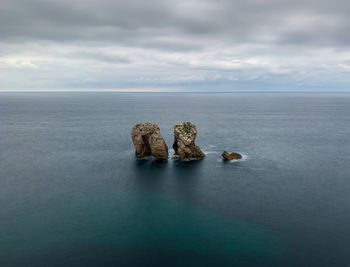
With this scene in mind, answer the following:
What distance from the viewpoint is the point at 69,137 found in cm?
12700

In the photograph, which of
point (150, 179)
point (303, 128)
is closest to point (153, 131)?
point (150, 179)

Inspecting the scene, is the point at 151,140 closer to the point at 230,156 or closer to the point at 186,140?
the point at 186,140

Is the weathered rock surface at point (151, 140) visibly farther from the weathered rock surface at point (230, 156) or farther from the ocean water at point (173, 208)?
the weathered rock surface at point (230, 156)

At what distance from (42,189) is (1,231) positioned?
751 inches

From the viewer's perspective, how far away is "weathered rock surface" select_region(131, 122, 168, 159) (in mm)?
87062

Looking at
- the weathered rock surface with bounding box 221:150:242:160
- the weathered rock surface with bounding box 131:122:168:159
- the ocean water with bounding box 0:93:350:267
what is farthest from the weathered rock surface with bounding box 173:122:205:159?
the weathered rock surface with bounding box 221:150:242:160

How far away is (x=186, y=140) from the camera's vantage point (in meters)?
85.8

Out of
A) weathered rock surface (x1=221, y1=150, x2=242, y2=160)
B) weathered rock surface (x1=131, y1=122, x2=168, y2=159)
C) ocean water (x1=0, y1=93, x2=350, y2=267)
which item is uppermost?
weathered rock surface (x1=131, y1=122, x2=168, y2=159)

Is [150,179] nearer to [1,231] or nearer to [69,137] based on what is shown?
[1,231]

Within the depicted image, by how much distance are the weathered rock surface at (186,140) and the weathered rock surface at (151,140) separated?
502cm

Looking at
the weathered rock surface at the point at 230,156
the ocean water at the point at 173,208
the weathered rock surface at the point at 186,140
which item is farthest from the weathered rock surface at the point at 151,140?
the weathered rock surface at the point at 230,156

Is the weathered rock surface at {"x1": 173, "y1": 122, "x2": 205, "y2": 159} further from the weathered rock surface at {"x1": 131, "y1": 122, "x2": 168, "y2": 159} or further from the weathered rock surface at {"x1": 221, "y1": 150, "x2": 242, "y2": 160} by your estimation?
the weathered rock surface at {"x1": 221, "y1": 150, "x2": 242, "y2": 160}

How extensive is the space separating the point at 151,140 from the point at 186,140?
11.6m

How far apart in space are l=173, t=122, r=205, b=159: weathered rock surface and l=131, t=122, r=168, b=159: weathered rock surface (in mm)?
5022
